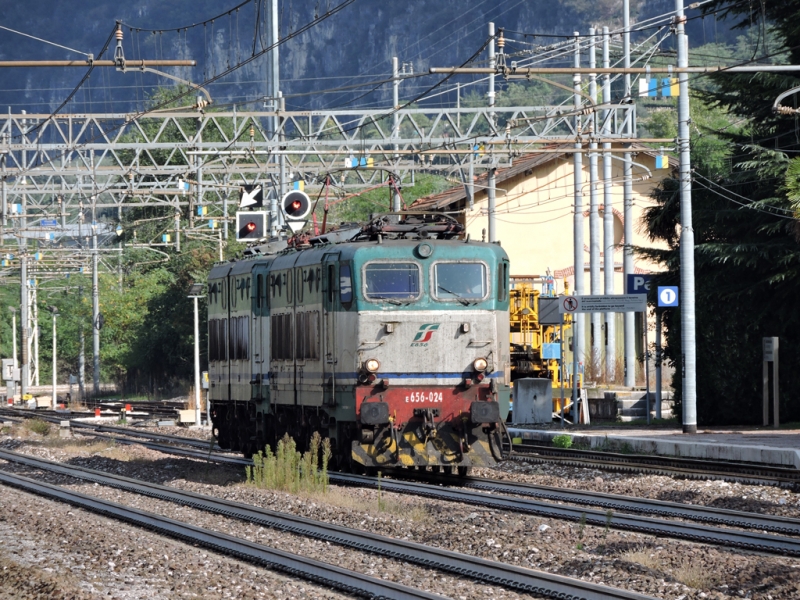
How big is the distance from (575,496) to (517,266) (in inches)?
1652

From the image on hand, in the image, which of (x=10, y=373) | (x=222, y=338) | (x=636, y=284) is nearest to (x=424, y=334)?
(x=222, y=338)

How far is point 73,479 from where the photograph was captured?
21.5 m

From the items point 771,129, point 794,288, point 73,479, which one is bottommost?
point 73,479

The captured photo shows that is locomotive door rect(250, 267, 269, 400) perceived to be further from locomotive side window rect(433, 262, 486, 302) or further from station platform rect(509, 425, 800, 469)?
station platform rect(509, 425, 800, 469)

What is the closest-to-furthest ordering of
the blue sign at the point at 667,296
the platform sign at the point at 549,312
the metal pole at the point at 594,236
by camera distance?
the blue sign at the point at 667,296
the platform sign at the point at 549,312
the metal pole at the point at 594,236

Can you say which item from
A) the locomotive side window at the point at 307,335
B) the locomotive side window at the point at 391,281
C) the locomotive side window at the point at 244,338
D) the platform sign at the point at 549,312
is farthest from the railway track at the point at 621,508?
the platform sign at the point at 549,312

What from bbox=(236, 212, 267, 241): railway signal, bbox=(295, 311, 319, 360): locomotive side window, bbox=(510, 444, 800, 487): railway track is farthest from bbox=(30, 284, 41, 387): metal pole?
bbox=(295, 311, 319, 360): locomotive side window

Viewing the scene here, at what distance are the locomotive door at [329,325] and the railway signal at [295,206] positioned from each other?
33.1 ft

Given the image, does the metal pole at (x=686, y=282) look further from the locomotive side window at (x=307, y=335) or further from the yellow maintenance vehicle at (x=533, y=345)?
the yellow maintenance vehicle at (x=533, y=345)

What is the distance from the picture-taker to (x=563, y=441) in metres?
25.4

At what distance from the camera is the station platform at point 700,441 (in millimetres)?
20594

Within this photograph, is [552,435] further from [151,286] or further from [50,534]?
[151,286]

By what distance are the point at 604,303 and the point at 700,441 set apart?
19.6ft

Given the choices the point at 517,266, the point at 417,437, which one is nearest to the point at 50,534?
the point at 417,437
